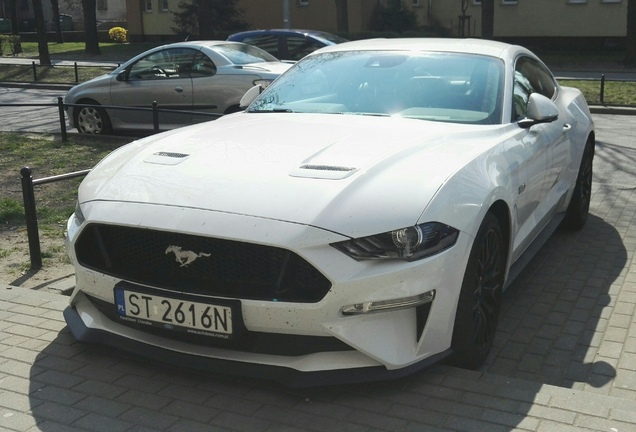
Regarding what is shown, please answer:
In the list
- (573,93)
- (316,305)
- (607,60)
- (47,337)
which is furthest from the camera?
(607,60)

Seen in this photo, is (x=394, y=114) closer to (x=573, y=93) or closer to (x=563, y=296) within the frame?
(x=563, y=296)

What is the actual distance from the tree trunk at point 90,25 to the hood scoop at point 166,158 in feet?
122

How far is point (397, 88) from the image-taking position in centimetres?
539

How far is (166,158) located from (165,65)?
9208 mm

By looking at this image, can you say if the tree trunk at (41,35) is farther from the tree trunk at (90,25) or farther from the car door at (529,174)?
the car door at (529,174)

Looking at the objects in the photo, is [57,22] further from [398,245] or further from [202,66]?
[398,245]

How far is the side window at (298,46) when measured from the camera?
1883 centimetres

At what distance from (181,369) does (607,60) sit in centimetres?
3224

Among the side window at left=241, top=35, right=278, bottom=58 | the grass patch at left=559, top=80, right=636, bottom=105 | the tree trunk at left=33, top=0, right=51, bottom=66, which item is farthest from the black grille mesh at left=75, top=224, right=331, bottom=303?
the tree trunk at left=33, top=0, right=51, bottom=66

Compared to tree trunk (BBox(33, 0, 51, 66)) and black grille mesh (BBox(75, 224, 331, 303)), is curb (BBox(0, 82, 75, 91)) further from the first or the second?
black grille mesh (BBox(75, 224, 331, 303))

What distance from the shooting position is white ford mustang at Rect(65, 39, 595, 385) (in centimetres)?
366

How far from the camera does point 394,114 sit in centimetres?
518

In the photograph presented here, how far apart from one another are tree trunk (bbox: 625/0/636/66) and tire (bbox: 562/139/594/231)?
23.3 metres

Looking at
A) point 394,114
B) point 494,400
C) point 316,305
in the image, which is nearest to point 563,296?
point 394,114
